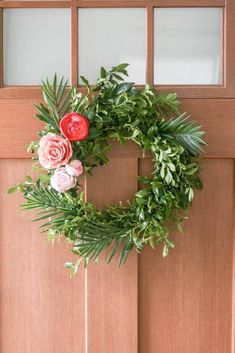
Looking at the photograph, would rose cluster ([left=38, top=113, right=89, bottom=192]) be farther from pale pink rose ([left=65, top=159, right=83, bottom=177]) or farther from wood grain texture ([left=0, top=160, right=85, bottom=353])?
wood grain texture ([left=0, top=160, right=85, bottom=353])

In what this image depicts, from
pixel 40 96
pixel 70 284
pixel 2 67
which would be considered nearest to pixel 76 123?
pixel 40 96

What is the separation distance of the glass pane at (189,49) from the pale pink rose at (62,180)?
306 mm

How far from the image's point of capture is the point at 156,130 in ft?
3.38

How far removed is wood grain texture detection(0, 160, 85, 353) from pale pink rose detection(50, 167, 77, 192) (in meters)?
0.15

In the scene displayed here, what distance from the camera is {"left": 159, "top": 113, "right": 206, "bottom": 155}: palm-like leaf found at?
3.38ft

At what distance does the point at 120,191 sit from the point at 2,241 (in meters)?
0.30

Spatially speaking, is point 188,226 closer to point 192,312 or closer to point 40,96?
point 192,312

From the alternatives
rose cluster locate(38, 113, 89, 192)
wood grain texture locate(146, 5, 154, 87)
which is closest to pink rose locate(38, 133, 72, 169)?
rose cluster locate(38, 113, 89, 192)

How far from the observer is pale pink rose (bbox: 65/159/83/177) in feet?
3.30

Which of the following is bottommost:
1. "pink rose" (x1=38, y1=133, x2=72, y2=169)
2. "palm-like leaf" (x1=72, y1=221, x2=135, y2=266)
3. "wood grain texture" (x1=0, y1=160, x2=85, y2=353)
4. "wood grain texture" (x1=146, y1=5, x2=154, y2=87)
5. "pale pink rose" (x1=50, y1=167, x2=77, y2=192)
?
"wood grain texture" (x1=0, y1=160, x2=85, y2=353)

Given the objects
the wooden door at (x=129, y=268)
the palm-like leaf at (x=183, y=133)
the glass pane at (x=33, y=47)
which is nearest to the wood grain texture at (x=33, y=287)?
the wooden door at (x=129, y=268)

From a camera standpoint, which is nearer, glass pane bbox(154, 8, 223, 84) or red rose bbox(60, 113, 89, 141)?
red rose bbox(60, 113, 89, 141)

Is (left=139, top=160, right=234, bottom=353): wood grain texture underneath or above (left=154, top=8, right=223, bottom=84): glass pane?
underneath

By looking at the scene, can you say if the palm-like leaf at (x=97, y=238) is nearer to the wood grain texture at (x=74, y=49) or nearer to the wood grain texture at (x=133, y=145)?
the wood grain texture at (x=133, y=145)
